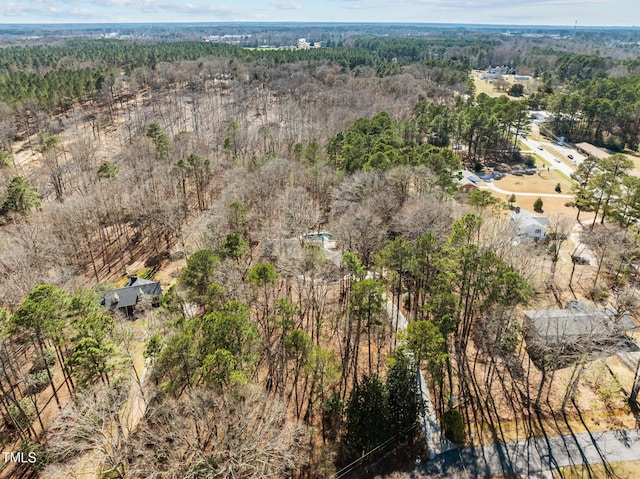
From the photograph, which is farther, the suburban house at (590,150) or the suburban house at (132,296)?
the suburban house at (590,150)

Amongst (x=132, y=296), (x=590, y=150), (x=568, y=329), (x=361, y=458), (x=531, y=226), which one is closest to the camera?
(x=361, y=458)

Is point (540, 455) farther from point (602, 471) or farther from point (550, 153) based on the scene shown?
point (550, 153)

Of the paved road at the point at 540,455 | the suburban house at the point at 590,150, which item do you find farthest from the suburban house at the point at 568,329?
the suburban house at the point at 590,150

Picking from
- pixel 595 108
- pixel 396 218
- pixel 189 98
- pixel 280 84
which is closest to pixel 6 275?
pixel 396 218

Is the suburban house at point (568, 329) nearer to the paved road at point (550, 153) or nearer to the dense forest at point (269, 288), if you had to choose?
the dense forest at point (269, 288)

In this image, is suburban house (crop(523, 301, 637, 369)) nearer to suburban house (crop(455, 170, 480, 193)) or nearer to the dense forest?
the dense forest

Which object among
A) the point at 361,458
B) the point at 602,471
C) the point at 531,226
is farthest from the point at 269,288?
the point at 531,226

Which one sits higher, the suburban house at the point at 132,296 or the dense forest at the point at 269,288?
the dense forest at the point at 269,288
